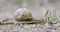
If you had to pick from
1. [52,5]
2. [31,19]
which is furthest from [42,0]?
[31,19]

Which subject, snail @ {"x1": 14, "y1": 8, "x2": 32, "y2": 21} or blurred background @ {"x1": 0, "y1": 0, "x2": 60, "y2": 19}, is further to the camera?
blurred background @ {"x1": 0, "y1": 0, "x2": 60, "y2": 19}

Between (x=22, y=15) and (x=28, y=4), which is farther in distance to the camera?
(x=28, y=4)

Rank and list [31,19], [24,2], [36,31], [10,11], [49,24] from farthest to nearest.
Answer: [24,2] < [10,11] < [31,19] < [49,24] < [36,31]

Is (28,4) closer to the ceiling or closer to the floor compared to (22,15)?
closer to the ceiling

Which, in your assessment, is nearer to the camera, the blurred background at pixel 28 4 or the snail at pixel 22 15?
the snail at pixel 22 15

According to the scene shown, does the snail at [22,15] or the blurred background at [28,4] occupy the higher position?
the blurred background at [28,4]

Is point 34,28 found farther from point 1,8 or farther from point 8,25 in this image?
point 1,8

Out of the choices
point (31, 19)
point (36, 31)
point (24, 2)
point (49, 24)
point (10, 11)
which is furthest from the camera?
point (24, 2)

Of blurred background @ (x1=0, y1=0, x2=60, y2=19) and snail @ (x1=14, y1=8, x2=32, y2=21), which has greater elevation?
blurred background @ (x1=0, y1=0, x2=60, y2=19)

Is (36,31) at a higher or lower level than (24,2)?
lower

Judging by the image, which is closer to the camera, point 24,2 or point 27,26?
point 27,26
